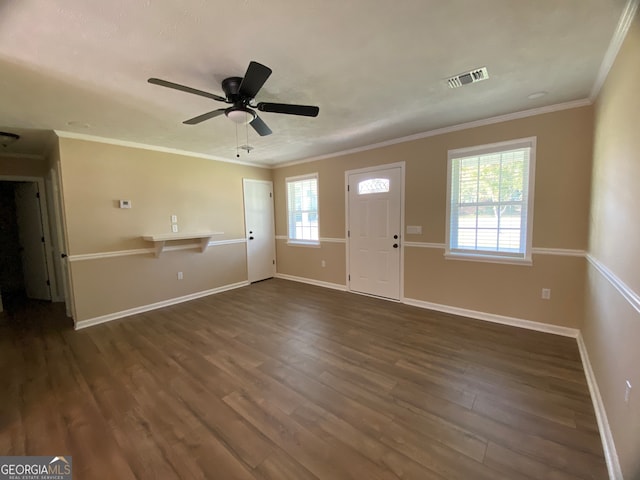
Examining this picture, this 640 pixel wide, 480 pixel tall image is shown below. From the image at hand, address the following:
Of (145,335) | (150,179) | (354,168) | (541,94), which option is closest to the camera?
(541,94)

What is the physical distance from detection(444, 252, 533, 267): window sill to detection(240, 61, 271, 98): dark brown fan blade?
10.4 ft

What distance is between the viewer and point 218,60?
1891 millimetres

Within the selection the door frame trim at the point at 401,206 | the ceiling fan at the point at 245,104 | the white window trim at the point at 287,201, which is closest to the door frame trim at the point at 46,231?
the white window trim at the point at 287,201

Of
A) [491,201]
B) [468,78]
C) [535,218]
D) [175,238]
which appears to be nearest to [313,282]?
[175,238]

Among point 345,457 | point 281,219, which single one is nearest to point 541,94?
point 345,457

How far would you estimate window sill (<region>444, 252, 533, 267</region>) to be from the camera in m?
3.17

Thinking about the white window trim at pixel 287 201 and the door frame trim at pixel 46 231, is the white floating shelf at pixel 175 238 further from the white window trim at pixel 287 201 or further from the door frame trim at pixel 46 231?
the door frame trim at pixel 46 231

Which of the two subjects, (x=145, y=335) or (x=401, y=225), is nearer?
(x=145, y=335)

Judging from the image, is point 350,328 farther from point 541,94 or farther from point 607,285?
point 541,94

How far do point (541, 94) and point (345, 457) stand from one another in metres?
3.53

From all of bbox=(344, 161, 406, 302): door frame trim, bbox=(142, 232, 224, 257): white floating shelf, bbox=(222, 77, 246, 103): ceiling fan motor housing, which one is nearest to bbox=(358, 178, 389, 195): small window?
bbox=(344, 161, 406, 302): door frame trim

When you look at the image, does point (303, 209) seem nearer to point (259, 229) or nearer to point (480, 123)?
point (259, 229)

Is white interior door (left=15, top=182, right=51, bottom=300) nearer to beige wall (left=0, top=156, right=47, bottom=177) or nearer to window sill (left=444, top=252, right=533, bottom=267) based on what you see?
beige wall (left=0, top=156, right=47, bottom=177)

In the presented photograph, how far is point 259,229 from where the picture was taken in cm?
576
